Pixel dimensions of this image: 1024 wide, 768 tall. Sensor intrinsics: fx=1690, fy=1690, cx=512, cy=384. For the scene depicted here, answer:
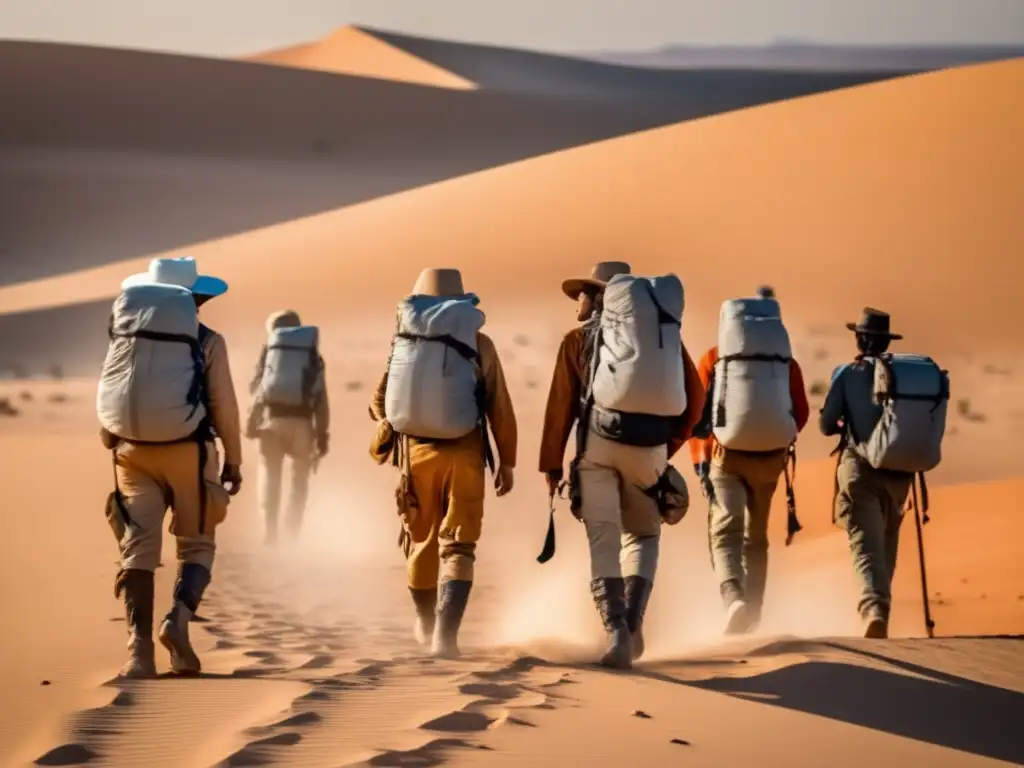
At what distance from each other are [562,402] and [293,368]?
5.43 meters

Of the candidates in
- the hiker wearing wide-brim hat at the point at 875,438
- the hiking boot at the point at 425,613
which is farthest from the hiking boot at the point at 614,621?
the hiker wearing wide-brim hat at the point at 875,438

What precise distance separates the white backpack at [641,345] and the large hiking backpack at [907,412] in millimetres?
1938

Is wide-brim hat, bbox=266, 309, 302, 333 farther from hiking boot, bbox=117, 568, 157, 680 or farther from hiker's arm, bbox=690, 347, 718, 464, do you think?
hiking boot, bbox=117, 568, 157, 680

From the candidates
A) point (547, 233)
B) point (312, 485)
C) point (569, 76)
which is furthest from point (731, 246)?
point (569, 76)

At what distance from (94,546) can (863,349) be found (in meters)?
5.62

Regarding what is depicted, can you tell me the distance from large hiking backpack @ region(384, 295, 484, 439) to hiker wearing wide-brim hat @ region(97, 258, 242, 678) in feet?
2.50

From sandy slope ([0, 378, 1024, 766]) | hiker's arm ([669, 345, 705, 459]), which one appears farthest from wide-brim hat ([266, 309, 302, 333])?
hiker's arm ([669, 345, 705, 459])

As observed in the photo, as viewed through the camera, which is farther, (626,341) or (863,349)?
(863,349)

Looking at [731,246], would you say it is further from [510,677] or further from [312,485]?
[510,677]

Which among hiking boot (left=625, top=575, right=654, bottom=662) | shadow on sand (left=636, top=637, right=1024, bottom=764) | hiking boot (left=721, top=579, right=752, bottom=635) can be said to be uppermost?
hiking boot (left=625, top=575, right=654, bottom=662)

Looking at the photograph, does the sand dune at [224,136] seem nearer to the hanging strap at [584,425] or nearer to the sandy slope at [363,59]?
the sandy slope at [363,59]

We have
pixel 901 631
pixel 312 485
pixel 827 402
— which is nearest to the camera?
pixel 827 402

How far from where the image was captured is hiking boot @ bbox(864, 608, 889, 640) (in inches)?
328

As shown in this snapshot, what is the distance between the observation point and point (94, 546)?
37.7 ft
